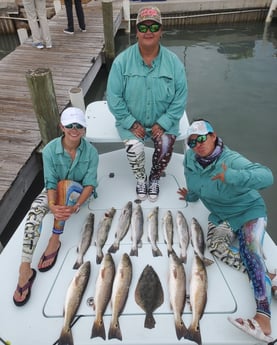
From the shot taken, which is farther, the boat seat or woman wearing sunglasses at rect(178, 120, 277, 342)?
the boat seat

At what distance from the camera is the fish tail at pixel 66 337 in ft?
7.34

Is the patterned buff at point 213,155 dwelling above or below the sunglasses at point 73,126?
below

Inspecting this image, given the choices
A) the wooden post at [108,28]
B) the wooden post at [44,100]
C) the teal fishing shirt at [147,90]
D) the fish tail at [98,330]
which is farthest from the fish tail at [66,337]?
the wooden post at [108,28]

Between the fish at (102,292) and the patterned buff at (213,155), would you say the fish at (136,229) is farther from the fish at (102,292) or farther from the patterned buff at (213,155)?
the patterned buff at (213,155)

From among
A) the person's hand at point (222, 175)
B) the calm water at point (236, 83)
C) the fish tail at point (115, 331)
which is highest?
the person's hand at point (222, 175)

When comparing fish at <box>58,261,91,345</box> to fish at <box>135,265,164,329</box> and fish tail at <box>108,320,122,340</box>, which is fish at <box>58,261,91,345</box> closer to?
fish tail at <box>108,320,122,340</box>

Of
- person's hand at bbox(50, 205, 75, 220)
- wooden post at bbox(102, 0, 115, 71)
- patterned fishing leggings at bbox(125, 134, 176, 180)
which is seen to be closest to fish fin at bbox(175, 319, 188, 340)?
person's hand at bbox(50, 205, 75, 220)

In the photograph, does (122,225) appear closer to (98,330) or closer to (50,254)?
→ (50,254)

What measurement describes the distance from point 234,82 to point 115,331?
7464 mm

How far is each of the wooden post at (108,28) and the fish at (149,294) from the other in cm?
690

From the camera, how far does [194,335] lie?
2.25 metres

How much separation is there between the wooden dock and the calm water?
1.04 m

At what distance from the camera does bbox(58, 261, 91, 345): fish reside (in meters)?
2.26

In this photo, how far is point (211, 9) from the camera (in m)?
11.8
